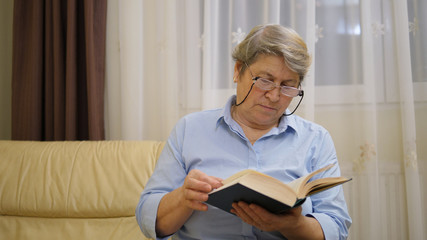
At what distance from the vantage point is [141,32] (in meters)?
1.99

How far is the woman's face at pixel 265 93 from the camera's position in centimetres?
115

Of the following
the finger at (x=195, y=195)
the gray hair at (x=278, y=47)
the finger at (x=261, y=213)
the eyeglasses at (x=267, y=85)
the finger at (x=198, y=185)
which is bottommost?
the finger at (x=261, y=213)

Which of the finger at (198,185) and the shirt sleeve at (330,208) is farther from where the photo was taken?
the shirt sleeve at (330,208)

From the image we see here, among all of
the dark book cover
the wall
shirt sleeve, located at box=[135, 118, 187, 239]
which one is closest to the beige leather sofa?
shirt sleeve, located at box=[135, 118, 187, 239]

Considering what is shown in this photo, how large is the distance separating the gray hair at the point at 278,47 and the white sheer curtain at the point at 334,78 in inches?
25.0

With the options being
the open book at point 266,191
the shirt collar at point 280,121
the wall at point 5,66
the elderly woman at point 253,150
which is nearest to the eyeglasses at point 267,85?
the elderly woman at point 253,150

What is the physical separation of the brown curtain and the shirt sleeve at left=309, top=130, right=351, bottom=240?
1.25 meters

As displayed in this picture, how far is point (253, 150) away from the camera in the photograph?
3.85 ft

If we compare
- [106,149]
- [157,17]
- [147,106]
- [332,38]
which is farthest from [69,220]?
[332,38]

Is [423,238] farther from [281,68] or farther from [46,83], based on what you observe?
[46,83]

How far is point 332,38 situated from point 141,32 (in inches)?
38.6

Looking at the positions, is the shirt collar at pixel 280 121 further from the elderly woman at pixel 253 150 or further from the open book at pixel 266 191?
the open book at pixel 266 191

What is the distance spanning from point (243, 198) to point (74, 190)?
1066mm

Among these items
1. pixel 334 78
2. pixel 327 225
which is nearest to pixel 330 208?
pixel 327 225
